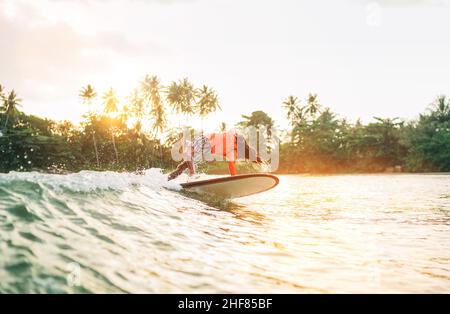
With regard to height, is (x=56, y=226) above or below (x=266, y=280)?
above

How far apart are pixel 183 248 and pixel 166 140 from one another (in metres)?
62.6

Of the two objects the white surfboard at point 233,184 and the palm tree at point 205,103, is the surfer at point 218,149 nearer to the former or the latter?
the white surfboard at point 233,184

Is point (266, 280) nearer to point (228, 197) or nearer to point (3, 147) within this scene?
point (228, 197)

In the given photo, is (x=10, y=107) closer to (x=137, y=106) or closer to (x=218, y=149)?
(x=137, y=106)

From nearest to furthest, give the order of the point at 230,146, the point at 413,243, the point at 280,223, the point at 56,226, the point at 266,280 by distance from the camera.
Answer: the point at 266,280 → the point at 56,226 → the point at 413,243 → the point at 280,223 → the point at 230,146

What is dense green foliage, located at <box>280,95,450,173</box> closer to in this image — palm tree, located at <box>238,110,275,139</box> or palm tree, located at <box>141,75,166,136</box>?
palm tree, located at <box>238,110,275,139</box>

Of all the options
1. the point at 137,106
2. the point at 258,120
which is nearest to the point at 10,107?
the point at 137,106

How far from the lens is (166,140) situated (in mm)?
66562

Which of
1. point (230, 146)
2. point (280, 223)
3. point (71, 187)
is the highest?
point (230, 146)

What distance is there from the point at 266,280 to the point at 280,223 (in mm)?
4102

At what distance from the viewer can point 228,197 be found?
1199 centimetres

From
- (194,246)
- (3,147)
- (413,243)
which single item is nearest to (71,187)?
(194,246)

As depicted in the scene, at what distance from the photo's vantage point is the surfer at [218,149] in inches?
444
